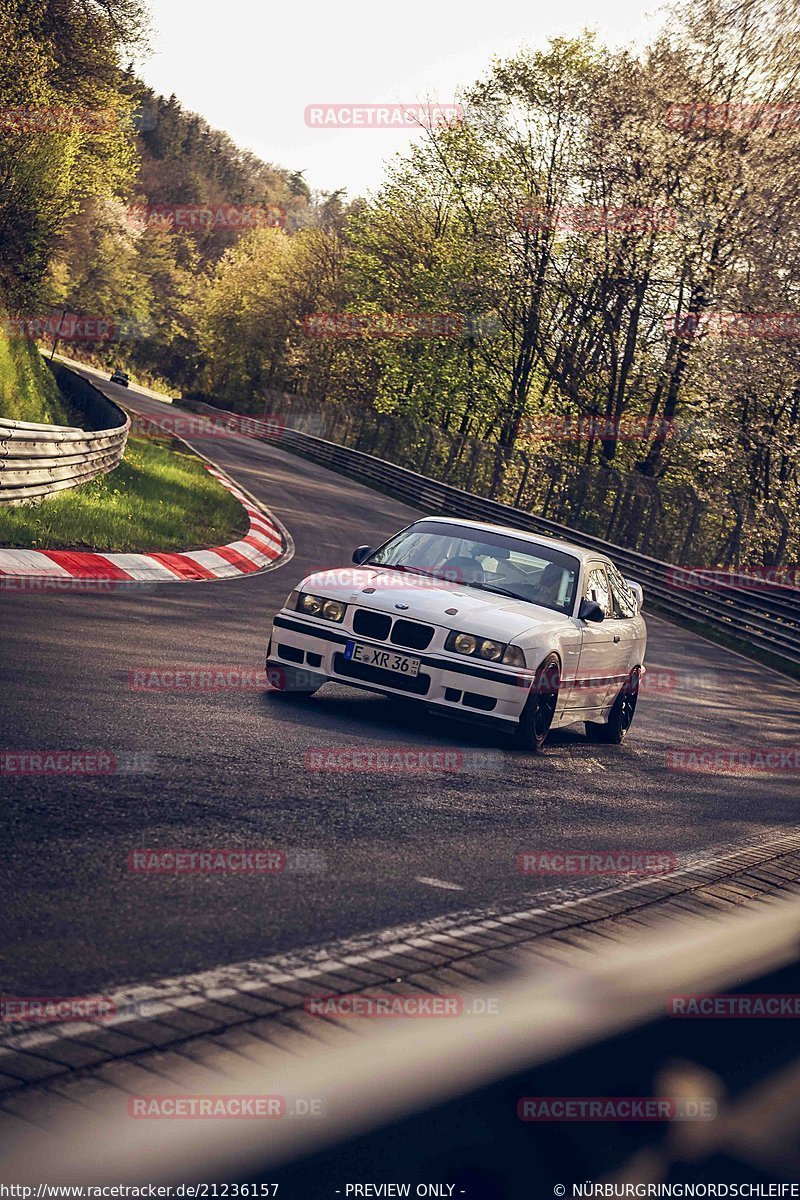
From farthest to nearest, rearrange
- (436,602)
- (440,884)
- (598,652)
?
1. (598,652)
2. (436,602)
3. (440,884)

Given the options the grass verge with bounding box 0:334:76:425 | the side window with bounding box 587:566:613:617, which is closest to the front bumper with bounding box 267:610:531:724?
the side window with bounding box 587:566:613:617

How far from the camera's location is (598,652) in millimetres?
10359

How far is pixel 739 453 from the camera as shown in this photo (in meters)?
37.1

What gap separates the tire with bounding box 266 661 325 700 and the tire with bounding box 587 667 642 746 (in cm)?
271

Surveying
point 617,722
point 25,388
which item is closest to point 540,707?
point 617,722

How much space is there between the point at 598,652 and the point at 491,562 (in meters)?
1.11

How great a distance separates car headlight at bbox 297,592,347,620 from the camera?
907 cm

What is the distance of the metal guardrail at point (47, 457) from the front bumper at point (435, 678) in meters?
6.83

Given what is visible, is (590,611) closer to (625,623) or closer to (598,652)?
(598,652)

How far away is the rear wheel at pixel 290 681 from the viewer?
30.8 ft

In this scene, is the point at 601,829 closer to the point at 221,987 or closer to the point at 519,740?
the point at 519,740

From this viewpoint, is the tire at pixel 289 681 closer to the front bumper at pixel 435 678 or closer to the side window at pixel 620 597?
the front bumper at pixel 435 678

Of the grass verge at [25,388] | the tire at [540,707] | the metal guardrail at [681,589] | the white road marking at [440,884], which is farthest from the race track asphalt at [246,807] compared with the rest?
the metal guardrail at [681,589]

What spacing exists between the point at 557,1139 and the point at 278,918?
6.81 ft
